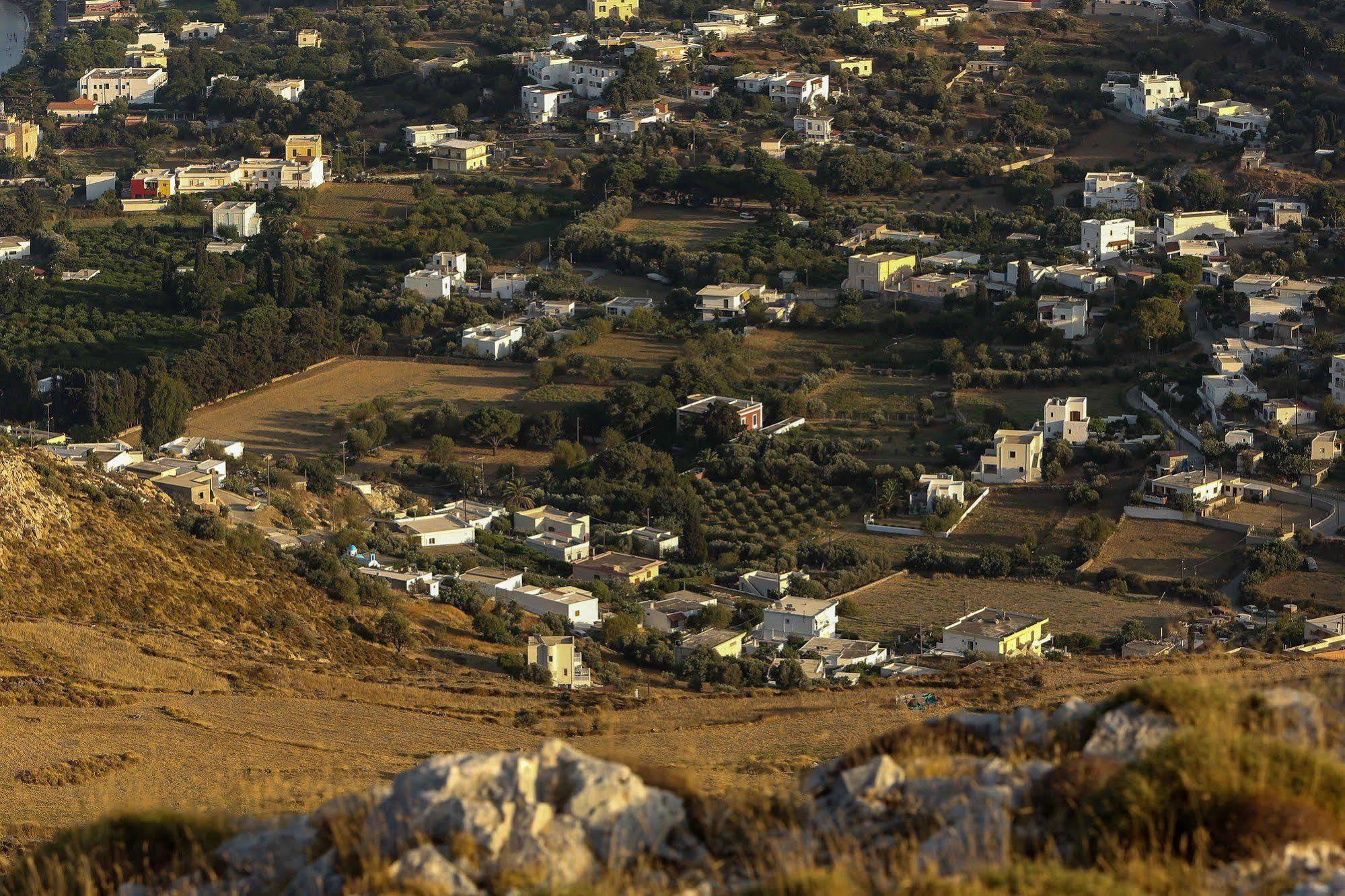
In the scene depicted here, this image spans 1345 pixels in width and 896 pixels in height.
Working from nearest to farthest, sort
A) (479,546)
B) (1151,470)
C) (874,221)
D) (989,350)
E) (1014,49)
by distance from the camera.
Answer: (479,546)
(1151,470)
(989,350)
(874,221)
(1014,49)

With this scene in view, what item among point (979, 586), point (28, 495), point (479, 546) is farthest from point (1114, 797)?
point (479, 546)

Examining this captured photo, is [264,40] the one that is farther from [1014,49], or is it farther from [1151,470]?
[1151,470]

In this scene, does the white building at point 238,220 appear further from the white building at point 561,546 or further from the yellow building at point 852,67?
the white building at point 561,546

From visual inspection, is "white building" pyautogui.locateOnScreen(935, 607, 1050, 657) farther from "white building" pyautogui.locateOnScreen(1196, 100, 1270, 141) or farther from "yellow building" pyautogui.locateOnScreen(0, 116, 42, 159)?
"yellow building" pyautogui.locateOnScreen(0, 116, 42, 159)

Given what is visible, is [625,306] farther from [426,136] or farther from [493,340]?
[426,136]

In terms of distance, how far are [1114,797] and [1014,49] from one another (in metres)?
47.4

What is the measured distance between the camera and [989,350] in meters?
32.9

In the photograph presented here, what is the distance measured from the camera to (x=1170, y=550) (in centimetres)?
2433

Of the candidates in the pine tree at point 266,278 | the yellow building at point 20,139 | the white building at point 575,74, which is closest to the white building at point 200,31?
the yellow building at point 20,139

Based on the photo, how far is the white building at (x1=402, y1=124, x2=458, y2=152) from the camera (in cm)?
4847

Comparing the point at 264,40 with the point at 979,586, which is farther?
the point at 264,40

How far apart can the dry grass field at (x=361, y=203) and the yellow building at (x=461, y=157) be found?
4.59ft

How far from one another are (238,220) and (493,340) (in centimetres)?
1069

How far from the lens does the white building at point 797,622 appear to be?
20.9 m
